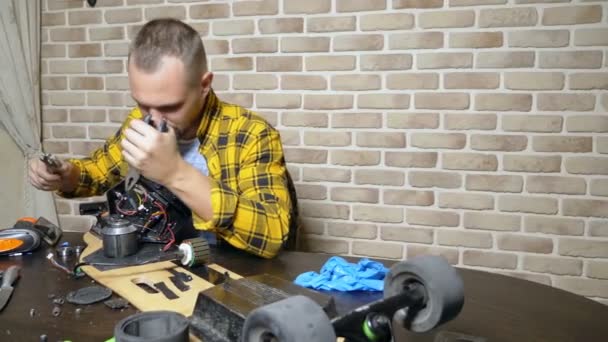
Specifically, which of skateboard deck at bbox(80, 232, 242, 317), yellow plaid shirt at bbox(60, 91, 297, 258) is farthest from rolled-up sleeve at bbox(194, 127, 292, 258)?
skateboard deck at bbox(80, 232, 242, 317)

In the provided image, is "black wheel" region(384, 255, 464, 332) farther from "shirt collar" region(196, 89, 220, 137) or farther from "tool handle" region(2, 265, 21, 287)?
"shirt collar" region(196, 89, 220, 137)

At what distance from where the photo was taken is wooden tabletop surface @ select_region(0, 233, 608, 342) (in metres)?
0.84

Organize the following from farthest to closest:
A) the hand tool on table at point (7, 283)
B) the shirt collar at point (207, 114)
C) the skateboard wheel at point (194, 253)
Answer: the shirt collar at point (207, 114), the skateboard wheel at point (194, 253), the hand tool on table at point (7, 283)

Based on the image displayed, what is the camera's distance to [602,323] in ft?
2.94

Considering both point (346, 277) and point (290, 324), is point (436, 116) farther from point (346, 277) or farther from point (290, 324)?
point (290, 324)

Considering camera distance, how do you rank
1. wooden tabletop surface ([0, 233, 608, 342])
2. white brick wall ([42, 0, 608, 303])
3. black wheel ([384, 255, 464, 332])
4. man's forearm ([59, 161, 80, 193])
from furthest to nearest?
white brick wall ([42, 0, 608, 303]) < man's forearm ([59, 161, 80, 193]) < wooden tabletop surface ([0, 233, 608, 342]) < black wheel ([384, 255, 464, 332])

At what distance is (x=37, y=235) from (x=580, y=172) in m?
1.73

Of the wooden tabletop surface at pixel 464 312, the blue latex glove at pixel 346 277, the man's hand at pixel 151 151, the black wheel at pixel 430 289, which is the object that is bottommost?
the wooden tabletop surface at pixel 464 312

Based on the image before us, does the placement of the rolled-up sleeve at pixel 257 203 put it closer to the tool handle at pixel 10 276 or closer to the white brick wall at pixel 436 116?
the tool handle at pixel 10 276

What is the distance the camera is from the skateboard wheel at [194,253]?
3.61ft

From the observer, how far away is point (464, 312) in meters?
0.92

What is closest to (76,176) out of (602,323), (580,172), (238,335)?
(238,335)

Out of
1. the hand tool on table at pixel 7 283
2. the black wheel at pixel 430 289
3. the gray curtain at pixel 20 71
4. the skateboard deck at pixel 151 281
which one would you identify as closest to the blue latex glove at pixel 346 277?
the skateboard deck at pixel 151 281

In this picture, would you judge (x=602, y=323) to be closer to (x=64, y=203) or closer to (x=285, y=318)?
(x=285, y=318)
